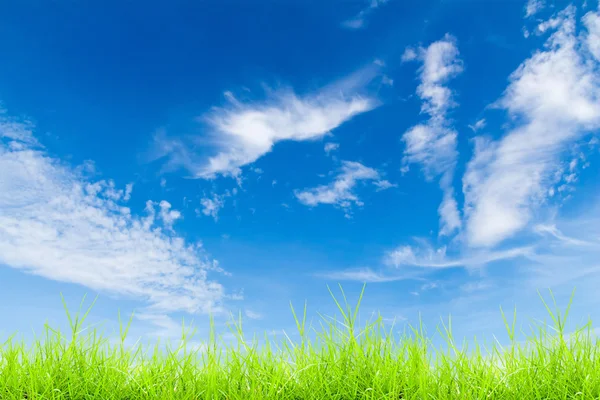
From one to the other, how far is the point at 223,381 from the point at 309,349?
65 cm

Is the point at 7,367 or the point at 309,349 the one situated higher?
the point at 309,349

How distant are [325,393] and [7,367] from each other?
2356 millimetres

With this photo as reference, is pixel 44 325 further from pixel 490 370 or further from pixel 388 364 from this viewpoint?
pixel 490 370

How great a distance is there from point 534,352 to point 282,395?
6.14 feet

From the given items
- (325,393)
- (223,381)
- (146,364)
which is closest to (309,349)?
(325,393)

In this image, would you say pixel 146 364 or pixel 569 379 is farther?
pixel 146 364

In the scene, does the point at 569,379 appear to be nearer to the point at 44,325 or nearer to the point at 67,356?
the point at 67,356

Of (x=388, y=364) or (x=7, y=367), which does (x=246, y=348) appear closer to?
(x=388, y=364)

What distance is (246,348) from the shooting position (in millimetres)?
4387

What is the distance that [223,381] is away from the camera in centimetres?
427

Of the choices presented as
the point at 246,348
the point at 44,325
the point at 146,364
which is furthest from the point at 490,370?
the point at 44,325

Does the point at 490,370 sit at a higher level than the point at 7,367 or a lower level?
higher

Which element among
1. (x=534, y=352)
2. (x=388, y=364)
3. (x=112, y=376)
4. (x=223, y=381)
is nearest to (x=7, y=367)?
(x=112, y=376)

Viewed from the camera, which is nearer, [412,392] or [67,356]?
[412,392]
